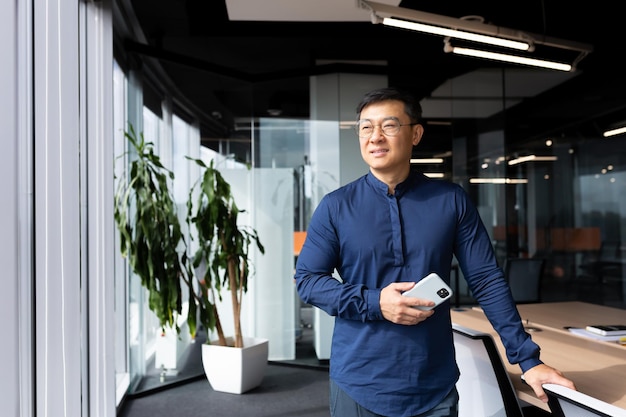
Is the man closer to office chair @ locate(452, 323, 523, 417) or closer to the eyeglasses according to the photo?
the eyeglasses

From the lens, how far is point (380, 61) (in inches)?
223

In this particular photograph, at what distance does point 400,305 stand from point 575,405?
0.49 meters

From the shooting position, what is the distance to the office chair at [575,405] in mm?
1271

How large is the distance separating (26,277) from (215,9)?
3618 millimetres

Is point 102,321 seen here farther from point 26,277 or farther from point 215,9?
point 215,9

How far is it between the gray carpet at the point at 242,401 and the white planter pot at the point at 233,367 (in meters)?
0.07

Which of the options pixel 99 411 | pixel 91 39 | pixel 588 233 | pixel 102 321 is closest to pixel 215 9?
pixel 91 39

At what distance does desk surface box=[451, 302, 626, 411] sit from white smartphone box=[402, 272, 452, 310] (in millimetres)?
628

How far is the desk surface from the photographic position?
1.90 m

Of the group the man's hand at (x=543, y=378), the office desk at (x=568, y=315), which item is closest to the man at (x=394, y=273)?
the man's hand at (x=543, y=378)

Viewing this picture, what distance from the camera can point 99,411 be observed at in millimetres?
3377

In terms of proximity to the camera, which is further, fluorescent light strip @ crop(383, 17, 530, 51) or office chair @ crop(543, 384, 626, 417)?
fluorescent light strip @ crop(383, 17, 530, 51)

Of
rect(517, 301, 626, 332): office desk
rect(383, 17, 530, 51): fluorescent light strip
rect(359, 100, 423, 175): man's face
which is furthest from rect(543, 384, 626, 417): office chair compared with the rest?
rect(383, 17, 530, 51): fluorescent light strip

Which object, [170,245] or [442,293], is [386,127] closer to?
[442,293]
